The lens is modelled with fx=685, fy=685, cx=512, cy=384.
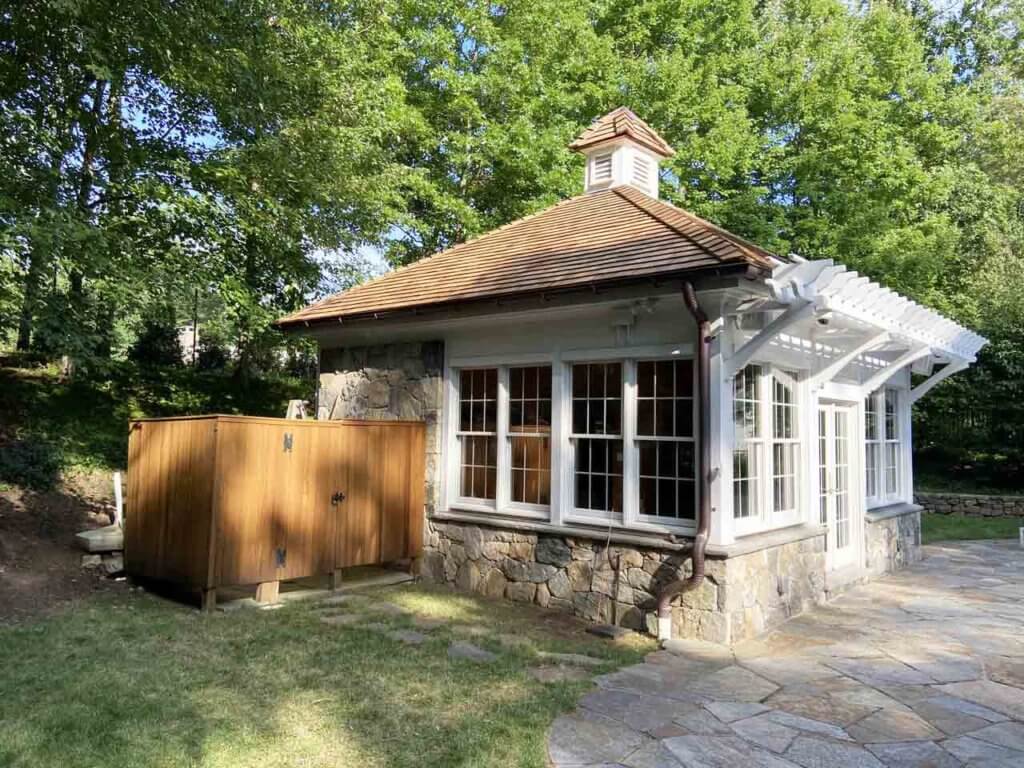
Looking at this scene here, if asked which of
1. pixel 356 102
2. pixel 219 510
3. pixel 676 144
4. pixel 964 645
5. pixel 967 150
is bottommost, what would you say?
pixel 964 645

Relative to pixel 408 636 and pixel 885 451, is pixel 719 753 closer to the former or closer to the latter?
pixel 408 636

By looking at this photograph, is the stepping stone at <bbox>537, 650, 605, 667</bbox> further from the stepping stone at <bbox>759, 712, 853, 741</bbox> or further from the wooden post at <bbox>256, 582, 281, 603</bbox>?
the wooden post at <bbox>256, 582, 281, 603</bbox>

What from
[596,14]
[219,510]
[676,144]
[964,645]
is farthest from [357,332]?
[596,14]

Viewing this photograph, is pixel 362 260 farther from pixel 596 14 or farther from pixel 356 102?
pixel 596 14

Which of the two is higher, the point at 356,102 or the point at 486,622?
the point at 356,102

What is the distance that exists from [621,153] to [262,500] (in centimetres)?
575

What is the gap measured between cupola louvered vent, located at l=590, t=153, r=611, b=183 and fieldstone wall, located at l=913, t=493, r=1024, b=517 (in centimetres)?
958

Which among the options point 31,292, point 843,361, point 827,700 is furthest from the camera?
point 31,292

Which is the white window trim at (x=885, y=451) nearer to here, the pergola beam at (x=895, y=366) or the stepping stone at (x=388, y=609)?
the pergola beam at (x=895, y=366)

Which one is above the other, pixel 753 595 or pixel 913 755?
pixel 753 595

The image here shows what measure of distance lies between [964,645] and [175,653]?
19.1ft

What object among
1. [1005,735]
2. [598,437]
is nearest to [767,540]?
[598,437]

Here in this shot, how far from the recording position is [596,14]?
1645 cm

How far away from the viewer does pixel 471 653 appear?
488 centimetres
